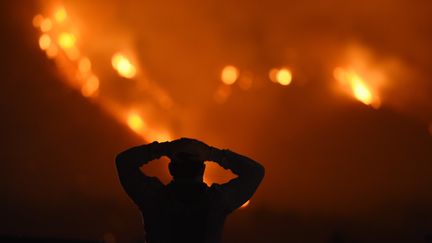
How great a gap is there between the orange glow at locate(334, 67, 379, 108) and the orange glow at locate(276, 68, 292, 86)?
50 cm

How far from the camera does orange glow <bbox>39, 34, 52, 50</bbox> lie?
688 centimetres

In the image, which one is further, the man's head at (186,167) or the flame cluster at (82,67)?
the flame cluster at (82,67)

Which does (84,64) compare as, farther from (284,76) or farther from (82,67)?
(284,76)

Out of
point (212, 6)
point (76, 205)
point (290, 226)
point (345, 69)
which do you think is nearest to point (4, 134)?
point (76, 205)

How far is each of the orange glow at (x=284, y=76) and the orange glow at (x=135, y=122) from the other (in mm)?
1575

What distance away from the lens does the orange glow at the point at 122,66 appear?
277 inches

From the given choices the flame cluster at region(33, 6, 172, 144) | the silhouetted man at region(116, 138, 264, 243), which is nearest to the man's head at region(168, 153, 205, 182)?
the silhouetted man at region(116, 138, 264, 243)

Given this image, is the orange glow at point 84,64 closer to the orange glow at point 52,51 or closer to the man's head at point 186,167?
the orange glow at point 52,51

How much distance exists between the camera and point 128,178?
2543 millimetres

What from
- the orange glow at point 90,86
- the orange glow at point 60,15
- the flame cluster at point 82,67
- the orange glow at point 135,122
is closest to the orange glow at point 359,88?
the flame cluster at point 82,67

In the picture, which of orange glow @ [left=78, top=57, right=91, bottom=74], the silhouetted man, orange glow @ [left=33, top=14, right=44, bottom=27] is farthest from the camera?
orange glow @ [left=78, top=57, right=91, bottom=74]

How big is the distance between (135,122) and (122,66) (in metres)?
0.63

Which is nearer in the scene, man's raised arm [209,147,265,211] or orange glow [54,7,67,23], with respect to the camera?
man's raised arm [209,147,265,211]

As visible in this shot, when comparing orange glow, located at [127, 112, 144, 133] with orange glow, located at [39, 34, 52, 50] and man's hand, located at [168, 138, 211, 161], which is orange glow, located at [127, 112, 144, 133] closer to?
orange glow, located at [39, 34, 52, 50]
